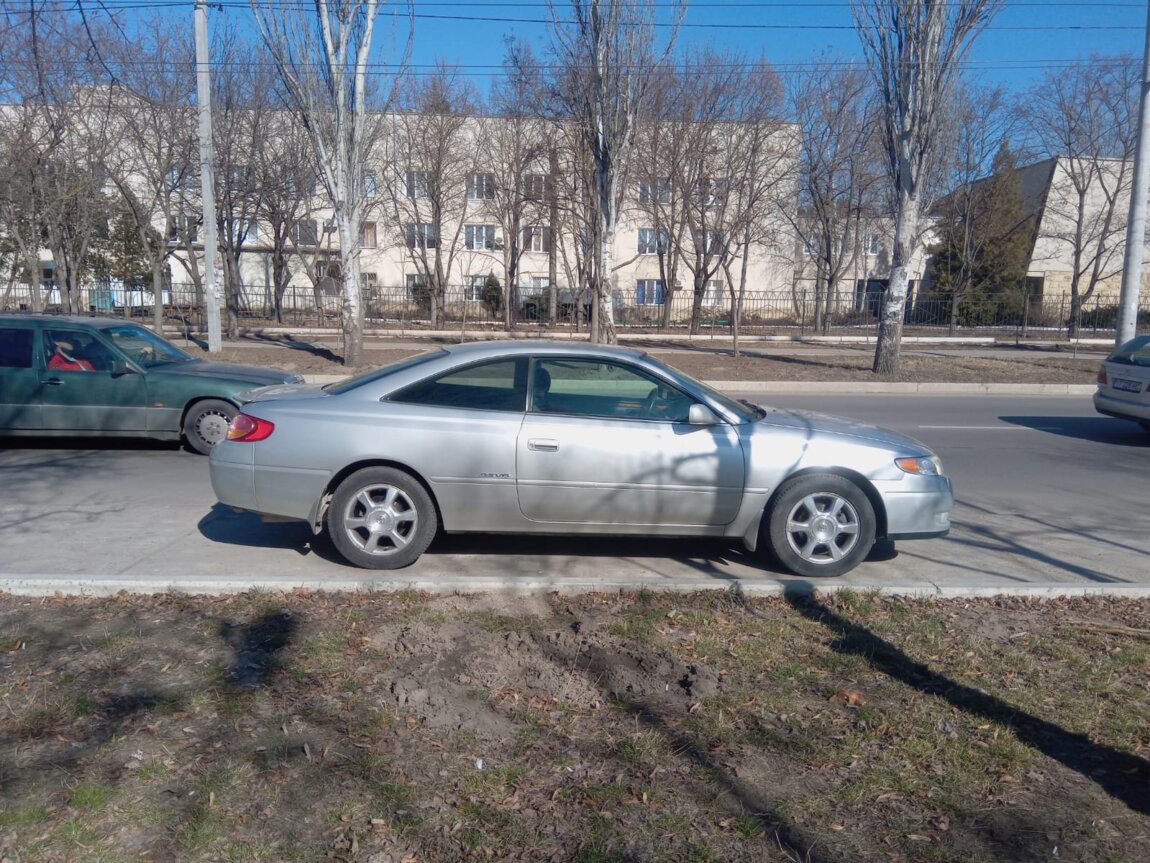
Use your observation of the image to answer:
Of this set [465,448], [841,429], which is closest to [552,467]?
[465,448]

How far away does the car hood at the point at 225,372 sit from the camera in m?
10.3

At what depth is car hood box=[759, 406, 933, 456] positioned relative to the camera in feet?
20.6

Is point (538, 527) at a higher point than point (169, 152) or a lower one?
lower

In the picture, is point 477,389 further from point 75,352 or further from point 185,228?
point 185,228

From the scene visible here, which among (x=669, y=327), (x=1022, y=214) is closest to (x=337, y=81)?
(x=669, y=327)

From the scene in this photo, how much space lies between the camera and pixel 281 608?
5.22 metres

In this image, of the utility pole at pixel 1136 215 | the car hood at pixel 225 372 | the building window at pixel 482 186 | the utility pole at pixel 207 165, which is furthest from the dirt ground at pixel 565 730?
the building window at pixel 482 186

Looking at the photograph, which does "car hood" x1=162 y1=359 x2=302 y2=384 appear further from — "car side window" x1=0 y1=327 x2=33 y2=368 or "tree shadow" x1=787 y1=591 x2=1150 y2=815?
"tree shadow" x1=787 y1=591 x2=1150 y2=815

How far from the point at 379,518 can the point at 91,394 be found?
5.72 meters

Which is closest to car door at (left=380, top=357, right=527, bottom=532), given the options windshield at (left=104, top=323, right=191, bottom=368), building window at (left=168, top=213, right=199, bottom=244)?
windshield at (left=104, top=323, right=191, bottom=368)

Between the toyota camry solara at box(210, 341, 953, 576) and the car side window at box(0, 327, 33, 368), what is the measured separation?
17.3 feet

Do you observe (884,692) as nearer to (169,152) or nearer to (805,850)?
(805,850)

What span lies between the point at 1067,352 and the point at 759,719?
30944 mm

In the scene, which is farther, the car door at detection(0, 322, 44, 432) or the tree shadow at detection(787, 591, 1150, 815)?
the car door at detection(0, 322, 44, 432)
